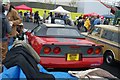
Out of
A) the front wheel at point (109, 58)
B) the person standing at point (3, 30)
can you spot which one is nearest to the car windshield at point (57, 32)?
the person standing at point (3, 30)

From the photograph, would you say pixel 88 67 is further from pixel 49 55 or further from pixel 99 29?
pixel 99 29

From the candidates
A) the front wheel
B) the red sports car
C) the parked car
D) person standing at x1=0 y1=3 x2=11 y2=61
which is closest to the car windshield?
the red sports car

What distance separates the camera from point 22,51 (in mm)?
4199

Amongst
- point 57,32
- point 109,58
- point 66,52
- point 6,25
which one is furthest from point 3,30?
point 109,58

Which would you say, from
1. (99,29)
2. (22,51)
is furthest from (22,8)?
(22,51)

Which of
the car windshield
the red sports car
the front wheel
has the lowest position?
the front wheel

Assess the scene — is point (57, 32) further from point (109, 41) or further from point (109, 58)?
point (109, 58)

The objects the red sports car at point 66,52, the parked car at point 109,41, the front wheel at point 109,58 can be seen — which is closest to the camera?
the red sports car at point 66,52

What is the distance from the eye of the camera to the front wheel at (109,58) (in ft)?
29.6

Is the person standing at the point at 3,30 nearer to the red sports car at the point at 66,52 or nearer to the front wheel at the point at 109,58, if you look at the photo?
the red sports car at the point at 66,52

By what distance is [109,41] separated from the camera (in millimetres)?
9148

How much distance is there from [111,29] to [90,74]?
5046mm

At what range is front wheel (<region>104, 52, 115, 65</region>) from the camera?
902cm

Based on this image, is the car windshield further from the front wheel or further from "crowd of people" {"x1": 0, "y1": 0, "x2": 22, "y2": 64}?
the front wheel
